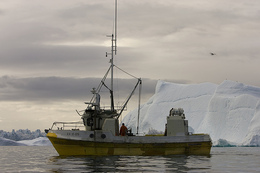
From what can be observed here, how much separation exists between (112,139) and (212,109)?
56.7 meters

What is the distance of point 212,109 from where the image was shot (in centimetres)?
8500

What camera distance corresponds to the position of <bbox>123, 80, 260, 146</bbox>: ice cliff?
255ft

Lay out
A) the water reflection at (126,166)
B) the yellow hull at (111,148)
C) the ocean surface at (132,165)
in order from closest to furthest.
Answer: the water reflection at (126,166) < the ocean surface at (132,165) < the yellow hull at (111,148)

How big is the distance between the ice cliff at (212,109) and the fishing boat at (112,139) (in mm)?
35757

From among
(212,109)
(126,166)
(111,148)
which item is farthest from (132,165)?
(212,109)

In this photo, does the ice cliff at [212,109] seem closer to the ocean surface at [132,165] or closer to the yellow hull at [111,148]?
the yellow hull at [111,148]

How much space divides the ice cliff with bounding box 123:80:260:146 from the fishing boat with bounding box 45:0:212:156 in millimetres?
35757

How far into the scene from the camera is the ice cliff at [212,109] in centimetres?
7769

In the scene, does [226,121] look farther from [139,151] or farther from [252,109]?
[139,151]

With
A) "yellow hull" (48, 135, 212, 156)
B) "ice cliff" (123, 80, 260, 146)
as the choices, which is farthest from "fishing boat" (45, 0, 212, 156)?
"ice cliff" (123, 80, 260, 146)

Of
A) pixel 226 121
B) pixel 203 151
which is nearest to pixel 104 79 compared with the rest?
pixel 203 151

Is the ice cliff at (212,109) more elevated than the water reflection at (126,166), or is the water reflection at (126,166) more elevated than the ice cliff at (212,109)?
the ice cliff at (212,109)

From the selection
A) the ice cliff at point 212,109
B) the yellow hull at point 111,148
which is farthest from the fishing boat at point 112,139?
the ice cliff at point 212,109

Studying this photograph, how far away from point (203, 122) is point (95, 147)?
189ft
